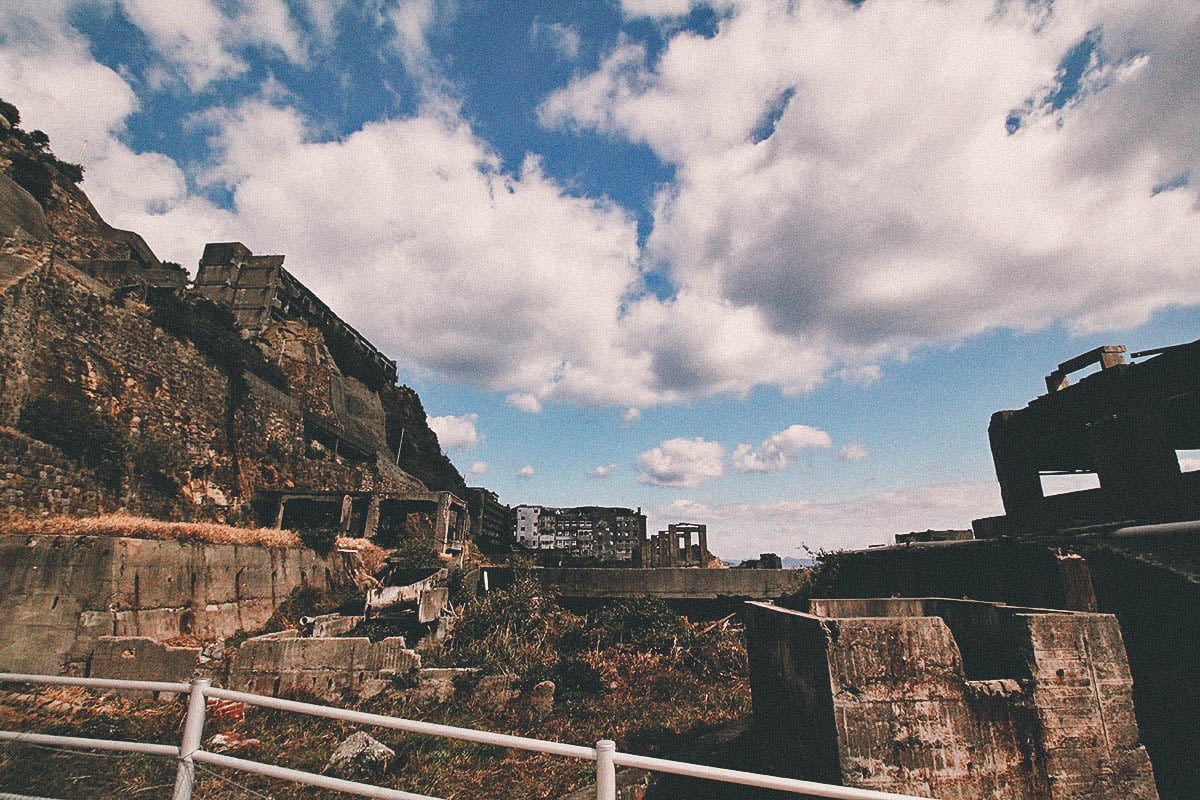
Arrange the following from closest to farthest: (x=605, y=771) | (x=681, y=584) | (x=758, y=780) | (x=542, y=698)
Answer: (x=758, y=780)
(x=605, y=771)
(x=542, y=698)
(x=681, y=584)

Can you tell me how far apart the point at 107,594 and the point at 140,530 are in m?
1.77

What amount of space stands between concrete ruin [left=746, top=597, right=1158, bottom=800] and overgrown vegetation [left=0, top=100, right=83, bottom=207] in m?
33.3

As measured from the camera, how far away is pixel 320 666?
903cm

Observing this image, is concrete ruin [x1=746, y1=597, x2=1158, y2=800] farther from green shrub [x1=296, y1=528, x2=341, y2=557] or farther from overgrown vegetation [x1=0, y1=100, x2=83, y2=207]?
overgrown vegetation [x1=0, y1=100, x2=83, y2=207]

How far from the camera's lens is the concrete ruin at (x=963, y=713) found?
155 inches

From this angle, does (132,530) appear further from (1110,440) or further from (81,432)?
(1110,440)

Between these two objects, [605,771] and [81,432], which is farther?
[81,432]

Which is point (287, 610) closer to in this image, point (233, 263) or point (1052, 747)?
point (1052, 747)

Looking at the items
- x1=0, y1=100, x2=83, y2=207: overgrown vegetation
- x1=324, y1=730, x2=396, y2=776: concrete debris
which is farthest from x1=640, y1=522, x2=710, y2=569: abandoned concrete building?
x1=0, y1=100, x2=83, y2=207: overgrown vegetation

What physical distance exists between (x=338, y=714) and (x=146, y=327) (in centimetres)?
2136

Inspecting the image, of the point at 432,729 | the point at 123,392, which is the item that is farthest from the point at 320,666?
the point at 123,392

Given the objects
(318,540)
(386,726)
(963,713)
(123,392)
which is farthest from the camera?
(318,540)

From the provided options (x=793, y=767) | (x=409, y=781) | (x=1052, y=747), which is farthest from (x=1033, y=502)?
(x=409, y=781)

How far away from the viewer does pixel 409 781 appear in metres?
5.76
